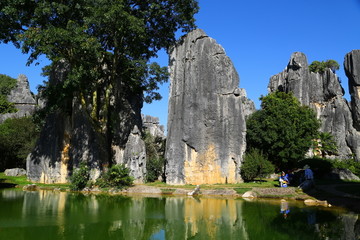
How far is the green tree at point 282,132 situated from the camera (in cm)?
2672

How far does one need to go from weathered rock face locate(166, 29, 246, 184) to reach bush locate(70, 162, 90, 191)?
6.06 meters

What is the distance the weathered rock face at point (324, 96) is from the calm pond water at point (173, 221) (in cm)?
3214

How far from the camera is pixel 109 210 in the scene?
1271 cm

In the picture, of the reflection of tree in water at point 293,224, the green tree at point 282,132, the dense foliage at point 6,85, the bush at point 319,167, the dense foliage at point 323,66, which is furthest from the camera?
the dense foliage at point 323,66

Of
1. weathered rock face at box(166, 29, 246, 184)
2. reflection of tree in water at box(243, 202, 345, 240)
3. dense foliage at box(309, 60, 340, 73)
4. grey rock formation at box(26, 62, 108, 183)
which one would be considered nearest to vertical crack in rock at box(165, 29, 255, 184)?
weathered rock face at box(166, 29, 246, 184)

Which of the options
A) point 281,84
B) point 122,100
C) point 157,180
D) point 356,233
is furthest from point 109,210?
point 281,84

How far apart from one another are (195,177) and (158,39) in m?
11.7

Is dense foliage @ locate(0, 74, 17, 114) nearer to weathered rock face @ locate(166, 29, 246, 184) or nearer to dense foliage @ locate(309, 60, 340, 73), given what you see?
weathered rock face @ locate(166, 29, 246, 184)

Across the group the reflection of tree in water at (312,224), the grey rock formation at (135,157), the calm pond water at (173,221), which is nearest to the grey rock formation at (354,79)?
the grey rock formation at (135,157)

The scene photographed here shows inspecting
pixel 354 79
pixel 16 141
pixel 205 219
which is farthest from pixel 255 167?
pixel 16 141

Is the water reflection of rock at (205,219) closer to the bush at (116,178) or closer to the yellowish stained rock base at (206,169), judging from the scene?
the bush at (116,178)

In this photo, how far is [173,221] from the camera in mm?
10641

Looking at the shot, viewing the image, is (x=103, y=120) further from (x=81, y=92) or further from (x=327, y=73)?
(x=327, y=73)

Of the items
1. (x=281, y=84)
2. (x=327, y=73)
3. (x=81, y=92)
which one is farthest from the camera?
(x=281, y=84)
